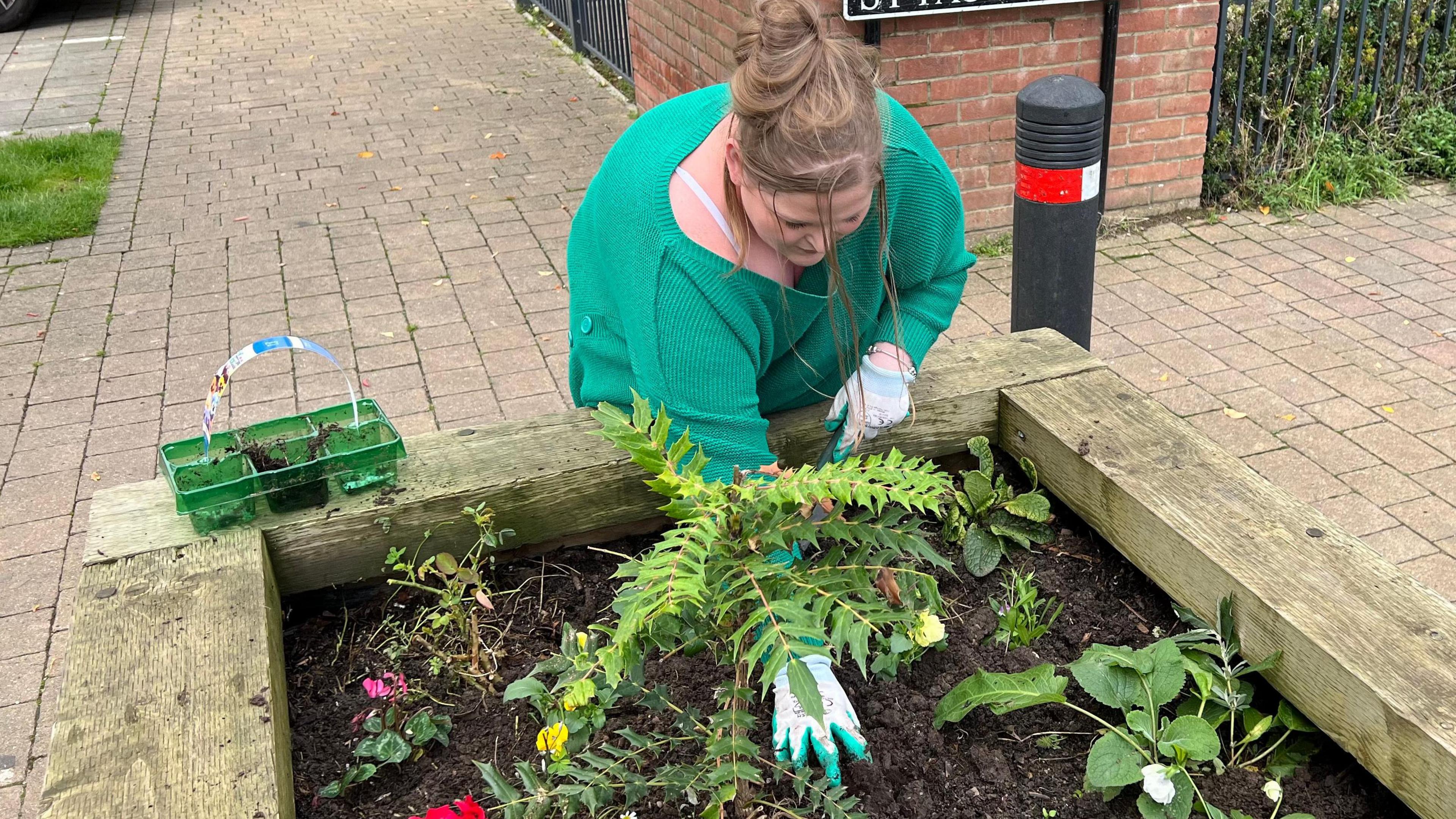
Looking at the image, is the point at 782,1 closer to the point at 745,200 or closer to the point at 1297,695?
the point at 745,200

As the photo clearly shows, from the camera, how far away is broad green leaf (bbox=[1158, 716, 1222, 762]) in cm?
168

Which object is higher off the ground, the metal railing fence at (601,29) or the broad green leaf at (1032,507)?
the broad green leaf at (1032,507)

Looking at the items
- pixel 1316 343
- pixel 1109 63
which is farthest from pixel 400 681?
pixel 1109 63

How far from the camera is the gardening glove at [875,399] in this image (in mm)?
2152

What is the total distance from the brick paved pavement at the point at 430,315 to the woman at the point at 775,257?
171 cm

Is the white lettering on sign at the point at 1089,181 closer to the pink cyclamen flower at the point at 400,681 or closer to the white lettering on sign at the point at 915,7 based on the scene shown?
the white lettering on sign at the point at 915,7

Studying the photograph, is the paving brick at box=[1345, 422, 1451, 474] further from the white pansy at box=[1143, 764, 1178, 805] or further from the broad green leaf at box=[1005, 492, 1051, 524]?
the white pansy at box=[1143, 764, 1178, 805]

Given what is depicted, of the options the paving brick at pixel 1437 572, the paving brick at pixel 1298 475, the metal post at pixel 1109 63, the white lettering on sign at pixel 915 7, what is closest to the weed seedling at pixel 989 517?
the paving brick at pixel 1437 572

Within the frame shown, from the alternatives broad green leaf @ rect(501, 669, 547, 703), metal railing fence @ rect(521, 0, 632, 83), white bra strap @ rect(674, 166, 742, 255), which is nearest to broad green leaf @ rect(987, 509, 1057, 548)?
white bra strap @ rect(674, 166, 742, 255)

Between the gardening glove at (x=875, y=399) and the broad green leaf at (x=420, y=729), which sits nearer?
the broad green leaf at (x=420, y=729)

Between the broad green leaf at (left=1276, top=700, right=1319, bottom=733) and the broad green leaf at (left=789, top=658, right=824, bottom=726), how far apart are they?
2.77 ft

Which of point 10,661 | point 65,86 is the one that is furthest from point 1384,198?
point 65,86

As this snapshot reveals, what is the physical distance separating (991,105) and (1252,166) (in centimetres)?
155

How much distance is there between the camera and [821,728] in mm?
1736
